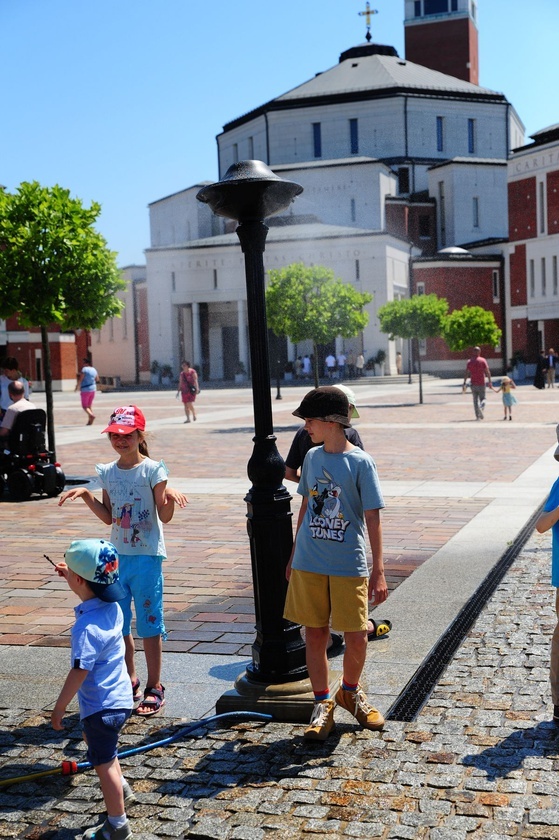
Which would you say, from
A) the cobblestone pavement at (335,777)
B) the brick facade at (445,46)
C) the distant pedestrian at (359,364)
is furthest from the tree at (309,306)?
the brick facade at (445,46)

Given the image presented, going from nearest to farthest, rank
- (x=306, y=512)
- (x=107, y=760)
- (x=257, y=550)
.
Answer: (x=107, y=760)
(x=306, y=512)
(x=257, y=550)

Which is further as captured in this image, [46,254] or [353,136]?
Answer: [353,136]

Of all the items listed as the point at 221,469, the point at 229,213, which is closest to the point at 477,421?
the point at 221,469

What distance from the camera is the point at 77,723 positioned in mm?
4789

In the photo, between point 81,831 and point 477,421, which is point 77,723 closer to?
point 81,831

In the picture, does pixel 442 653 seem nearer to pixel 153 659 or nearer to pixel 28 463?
pixel 153 659

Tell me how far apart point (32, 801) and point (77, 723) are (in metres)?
0.85

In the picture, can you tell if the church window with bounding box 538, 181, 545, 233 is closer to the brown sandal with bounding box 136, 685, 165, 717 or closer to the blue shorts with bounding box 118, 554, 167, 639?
the blue shorts with bounding box 118, 554, 167, 639

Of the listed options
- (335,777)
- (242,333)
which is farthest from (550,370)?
(335,777)

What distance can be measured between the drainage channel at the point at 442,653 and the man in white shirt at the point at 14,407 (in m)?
6.89

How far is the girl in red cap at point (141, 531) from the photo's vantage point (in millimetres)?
4891

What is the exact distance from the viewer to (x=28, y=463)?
43.1ft

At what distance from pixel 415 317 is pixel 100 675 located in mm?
32791

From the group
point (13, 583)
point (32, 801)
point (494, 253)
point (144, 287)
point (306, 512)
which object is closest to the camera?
point (32, 801)
